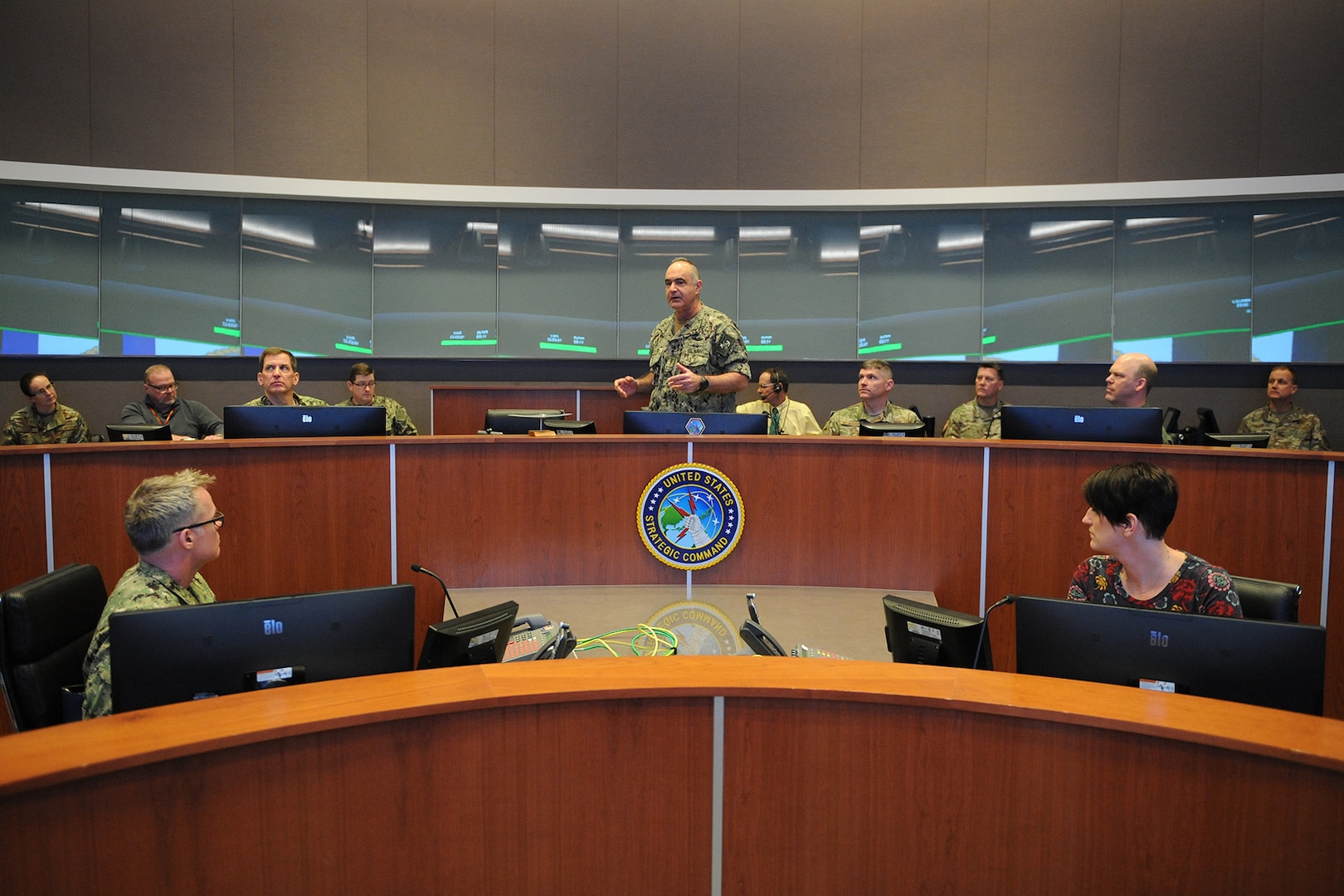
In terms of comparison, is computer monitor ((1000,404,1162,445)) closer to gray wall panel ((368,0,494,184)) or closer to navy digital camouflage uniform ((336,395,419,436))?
navy digital camouflage uniform ((336,395,419,436))

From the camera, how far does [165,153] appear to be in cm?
568

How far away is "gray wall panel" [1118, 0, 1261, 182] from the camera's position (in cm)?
560

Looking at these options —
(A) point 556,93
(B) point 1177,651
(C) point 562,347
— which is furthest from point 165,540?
(A) point 556,93

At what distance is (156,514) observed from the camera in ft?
5.86

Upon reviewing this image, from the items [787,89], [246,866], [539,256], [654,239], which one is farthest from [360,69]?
[246,866]

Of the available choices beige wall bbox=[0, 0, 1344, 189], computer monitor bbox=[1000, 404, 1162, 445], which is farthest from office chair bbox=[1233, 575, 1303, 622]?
beige wall bbox=[0, 0, 1344, 189]

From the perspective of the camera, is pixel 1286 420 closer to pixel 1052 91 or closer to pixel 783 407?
pixel 1052 91

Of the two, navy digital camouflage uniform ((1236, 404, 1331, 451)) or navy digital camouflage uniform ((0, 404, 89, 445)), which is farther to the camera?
navy digital camouflage uniform ((1236, 404, 1331, 451))

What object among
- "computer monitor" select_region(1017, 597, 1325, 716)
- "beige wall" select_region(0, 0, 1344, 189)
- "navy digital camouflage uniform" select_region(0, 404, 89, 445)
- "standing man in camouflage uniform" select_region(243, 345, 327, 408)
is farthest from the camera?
"beige wall" select_region(0, 0, 1344, 189)

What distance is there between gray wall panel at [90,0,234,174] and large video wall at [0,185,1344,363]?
0.31 m

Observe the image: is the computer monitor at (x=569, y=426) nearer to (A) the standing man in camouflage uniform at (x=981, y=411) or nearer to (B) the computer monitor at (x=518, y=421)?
(B) the computer monitor at (x=518, y=421)

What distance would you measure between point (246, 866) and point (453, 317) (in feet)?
17.7

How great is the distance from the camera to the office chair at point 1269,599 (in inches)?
70.1

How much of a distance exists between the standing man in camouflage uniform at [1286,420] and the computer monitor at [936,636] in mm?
4917
